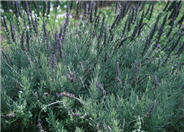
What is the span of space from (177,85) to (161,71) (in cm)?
18

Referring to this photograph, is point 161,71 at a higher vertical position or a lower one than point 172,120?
higher

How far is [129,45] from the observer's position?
2309 mm

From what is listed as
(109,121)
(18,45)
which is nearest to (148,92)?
(109,121)

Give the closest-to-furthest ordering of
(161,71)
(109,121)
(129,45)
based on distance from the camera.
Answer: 1. (109,121)
2. (161,71)
3. (129,45)

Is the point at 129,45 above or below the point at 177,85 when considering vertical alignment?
above

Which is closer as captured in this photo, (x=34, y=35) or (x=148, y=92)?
(x=148, y=92)

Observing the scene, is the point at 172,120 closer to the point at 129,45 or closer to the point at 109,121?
the point at 109,121

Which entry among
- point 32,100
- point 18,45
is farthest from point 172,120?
point 18,45

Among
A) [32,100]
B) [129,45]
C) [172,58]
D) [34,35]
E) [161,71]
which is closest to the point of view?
[32,100]

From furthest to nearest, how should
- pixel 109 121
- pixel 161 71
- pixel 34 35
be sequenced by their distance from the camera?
pixel 34 35 → pixel 161 71 → pixel 109 121

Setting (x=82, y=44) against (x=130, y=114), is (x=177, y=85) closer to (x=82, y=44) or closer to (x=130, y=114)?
(x=130, y=114)

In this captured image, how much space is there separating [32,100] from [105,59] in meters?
0.71

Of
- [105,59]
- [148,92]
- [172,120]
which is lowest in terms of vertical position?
[172,120]

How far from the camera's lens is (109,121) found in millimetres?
1521
